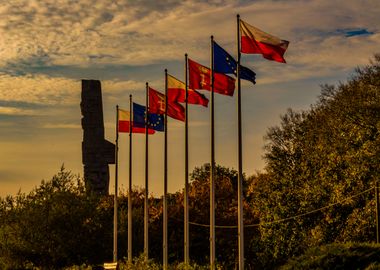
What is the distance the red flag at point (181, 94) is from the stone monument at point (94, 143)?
2787 centimetres

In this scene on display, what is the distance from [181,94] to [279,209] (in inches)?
→ 638

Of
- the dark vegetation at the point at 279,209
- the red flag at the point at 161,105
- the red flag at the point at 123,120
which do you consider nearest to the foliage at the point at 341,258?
the dark vegetation at the point at 279,209

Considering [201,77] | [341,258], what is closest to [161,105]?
[201,77]

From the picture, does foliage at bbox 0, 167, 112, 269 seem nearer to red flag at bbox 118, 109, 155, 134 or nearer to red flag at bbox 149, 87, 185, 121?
red flag at bbox 118, 109, 155, 134

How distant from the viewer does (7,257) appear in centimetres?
5628

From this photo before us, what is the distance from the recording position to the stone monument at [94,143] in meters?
68.7

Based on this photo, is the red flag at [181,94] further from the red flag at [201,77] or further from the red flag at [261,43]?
the red flag at [261,43]

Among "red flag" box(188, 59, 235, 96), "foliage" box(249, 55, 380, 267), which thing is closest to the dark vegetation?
"foliage" box(249, 55, 380, 267)

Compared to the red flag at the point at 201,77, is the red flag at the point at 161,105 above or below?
below

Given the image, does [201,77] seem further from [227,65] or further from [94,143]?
[94,143]

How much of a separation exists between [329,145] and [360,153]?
15.4ft

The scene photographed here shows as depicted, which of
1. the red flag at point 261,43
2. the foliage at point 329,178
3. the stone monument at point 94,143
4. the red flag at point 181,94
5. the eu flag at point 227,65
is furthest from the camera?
the stone monument at point 94,143

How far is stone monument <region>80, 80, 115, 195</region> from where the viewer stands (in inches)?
2704

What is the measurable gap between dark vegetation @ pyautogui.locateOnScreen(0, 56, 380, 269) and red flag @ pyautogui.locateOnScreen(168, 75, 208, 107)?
1062 centimetres
